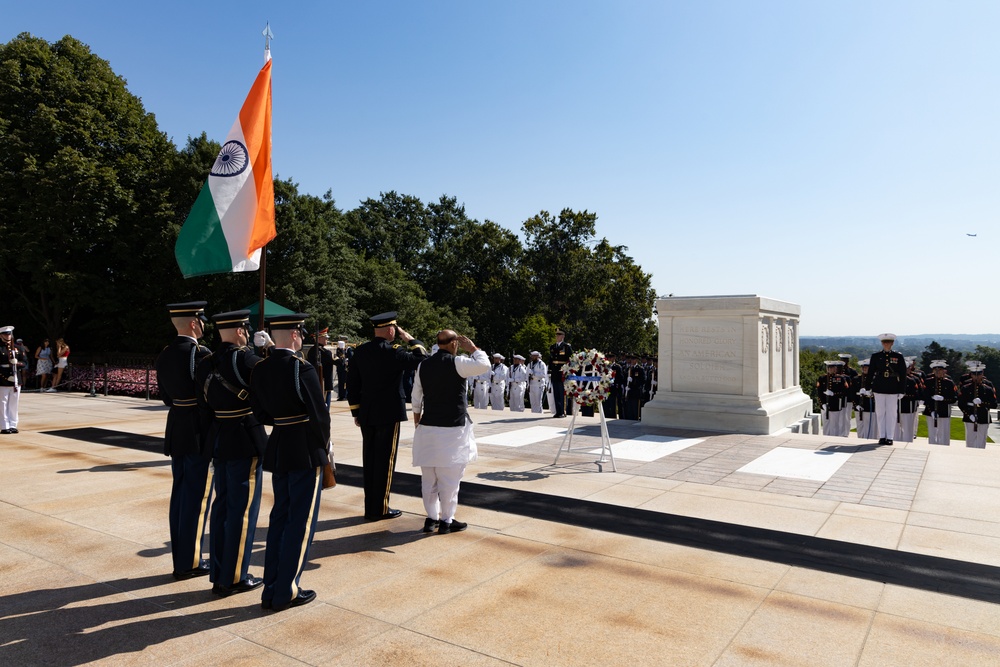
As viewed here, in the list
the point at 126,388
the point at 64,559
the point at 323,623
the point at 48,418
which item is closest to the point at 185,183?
the point at 126,388

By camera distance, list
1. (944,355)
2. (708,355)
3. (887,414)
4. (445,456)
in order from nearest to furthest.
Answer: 1. (445,456)
2. (887,414)
3. (708,355)
4. (944,355)

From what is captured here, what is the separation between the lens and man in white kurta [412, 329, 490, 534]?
235 inches

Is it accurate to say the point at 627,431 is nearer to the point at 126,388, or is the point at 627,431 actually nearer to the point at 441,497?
the point at 441,497

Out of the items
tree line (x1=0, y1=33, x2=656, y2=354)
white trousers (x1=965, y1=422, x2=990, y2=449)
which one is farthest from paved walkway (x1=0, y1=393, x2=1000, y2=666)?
tree line (x1=0, y1=33, x2=656, y2=354)

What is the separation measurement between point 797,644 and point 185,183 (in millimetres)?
27626

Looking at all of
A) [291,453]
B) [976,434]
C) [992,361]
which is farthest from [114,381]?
[992,361]

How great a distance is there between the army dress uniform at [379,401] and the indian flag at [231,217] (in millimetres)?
1837

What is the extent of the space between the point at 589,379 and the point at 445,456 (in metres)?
3.54

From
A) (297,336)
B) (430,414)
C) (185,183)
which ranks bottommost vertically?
(430,414)

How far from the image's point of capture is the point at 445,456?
19.5 ft

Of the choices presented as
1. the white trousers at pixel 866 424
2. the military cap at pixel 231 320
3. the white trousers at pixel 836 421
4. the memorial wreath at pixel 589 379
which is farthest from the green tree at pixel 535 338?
the military cap at pixel 231 320

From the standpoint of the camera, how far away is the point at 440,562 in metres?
5.27

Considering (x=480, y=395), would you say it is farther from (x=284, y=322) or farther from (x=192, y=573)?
(x=284, y=322)

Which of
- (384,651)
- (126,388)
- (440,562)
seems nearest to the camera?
(384,651)
